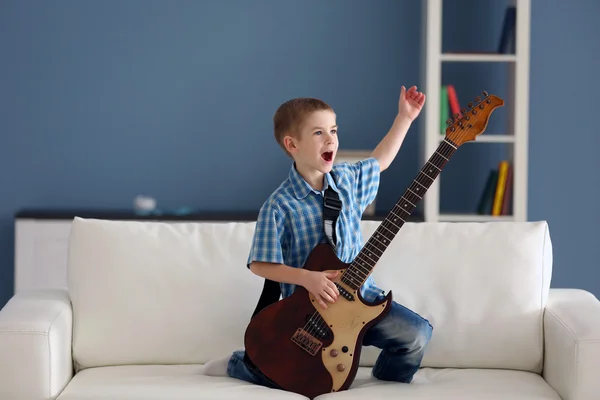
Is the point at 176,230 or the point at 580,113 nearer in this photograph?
the point at 176,230

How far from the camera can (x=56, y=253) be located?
423cm

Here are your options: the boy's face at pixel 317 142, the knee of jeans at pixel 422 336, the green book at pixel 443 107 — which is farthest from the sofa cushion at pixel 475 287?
the green book at pixel 443 107

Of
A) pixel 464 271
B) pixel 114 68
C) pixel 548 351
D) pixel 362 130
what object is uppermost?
pixel 114 68

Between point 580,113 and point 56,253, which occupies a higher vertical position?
point 580,113

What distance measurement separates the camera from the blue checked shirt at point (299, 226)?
2373mm

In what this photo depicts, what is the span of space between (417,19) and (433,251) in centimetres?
225

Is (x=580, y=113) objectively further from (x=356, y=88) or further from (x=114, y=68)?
(x=114, y=68)

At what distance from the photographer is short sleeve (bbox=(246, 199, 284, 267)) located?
2.35 meters

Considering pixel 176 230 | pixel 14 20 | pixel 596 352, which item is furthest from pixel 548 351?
pixel 14 20

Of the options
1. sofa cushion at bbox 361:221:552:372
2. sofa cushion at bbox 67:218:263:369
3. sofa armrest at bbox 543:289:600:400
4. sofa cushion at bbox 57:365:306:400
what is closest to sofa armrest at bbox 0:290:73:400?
sofa cushion at bbox 57:365:306:400

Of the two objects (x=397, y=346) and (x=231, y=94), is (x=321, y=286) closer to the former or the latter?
(x=397, y=346)

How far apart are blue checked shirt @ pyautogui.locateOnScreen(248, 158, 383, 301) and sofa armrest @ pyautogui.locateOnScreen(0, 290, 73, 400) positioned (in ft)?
1.70

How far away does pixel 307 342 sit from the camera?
7.68 feet

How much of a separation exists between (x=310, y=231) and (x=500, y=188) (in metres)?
2.09
